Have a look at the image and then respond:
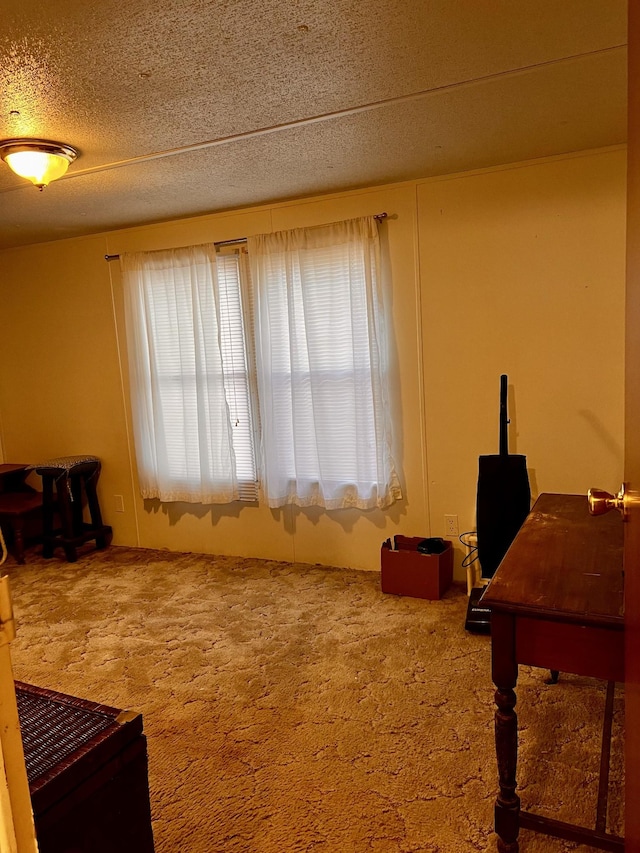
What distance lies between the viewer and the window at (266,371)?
3.54 meters

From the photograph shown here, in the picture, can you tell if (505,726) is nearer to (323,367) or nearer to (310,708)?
(310,708)

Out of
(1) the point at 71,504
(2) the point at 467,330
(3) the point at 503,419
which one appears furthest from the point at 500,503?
(1) the point at 71,504

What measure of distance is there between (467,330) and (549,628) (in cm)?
219

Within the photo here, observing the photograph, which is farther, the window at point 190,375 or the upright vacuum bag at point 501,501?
the window at point 190,375

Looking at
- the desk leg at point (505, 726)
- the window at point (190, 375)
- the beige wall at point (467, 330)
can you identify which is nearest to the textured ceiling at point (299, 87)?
the beige wall at point (467, 330)

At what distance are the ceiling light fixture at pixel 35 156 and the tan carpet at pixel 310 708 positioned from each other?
2.19 m

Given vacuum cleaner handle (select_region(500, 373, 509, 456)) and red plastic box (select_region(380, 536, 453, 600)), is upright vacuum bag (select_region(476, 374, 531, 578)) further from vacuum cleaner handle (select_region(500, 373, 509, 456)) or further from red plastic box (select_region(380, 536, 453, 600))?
red plastic box (select_region(380, 536, 453, 600))

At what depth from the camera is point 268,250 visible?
3.68 meters

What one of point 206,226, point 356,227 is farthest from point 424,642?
point 206,226

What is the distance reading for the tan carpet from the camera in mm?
1779

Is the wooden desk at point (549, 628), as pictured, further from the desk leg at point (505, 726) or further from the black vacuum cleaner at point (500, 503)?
the black vacuum cleaner at point (500, 503)

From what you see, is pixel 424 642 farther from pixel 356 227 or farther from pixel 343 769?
pixel 356 227

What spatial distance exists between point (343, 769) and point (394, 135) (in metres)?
2.51

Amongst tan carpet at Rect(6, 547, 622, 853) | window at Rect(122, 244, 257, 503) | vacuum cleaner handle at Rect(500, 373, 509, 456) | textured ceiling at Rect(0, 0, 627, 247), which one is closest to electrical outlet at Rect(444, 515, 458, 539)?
tan carpet at Rect(6, 547, 622, 853)
